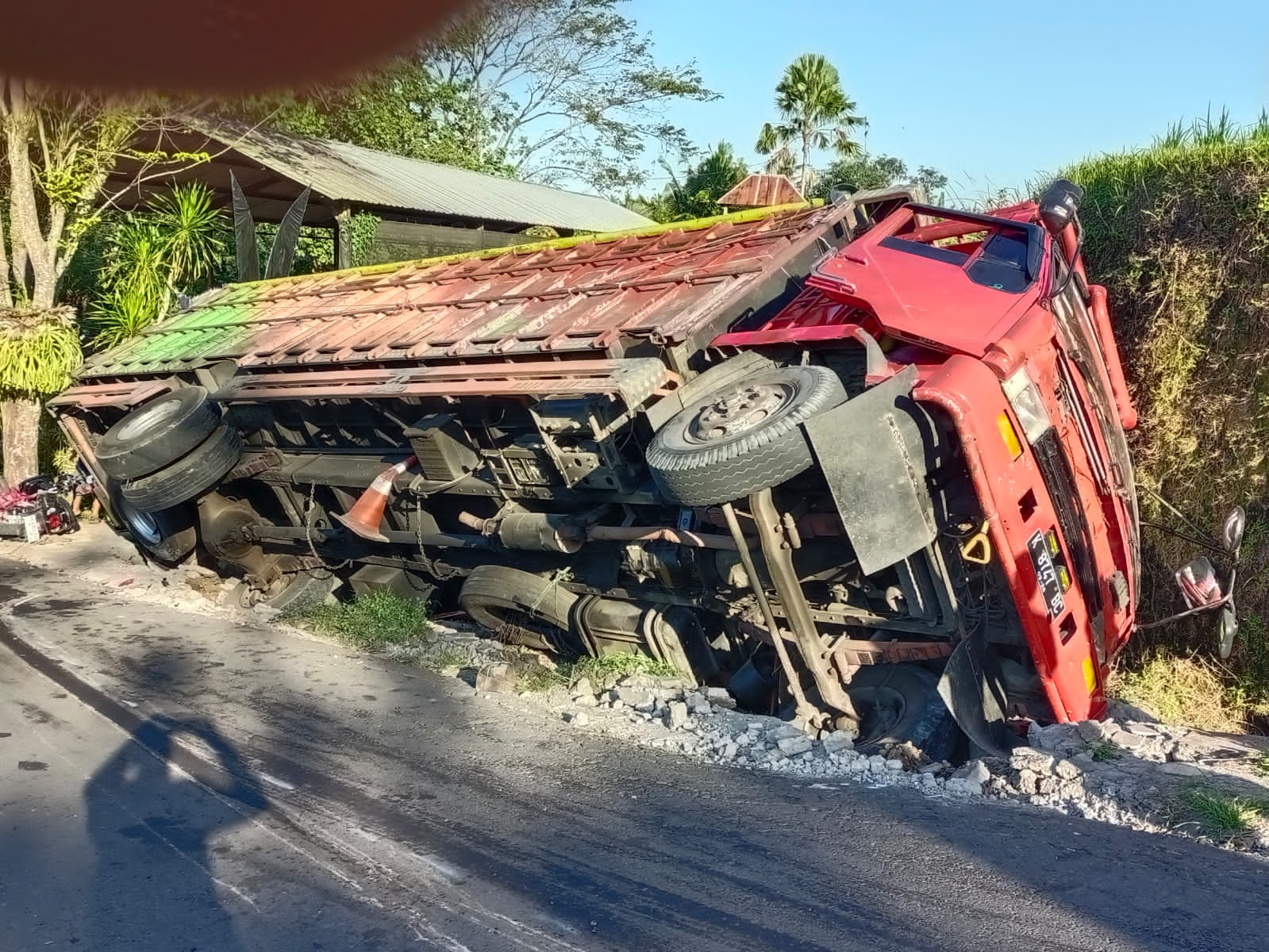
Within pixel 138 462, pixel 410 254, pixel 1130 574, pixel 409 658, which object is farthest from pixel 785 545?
pixel 410 254

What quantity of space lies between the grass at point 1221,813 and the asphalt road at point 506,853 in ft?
0.47

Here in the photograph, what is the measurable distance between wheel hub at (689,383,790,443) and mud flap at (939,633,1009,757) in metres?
1.32

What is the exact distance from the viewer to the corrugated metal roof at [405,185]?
15.0 metres

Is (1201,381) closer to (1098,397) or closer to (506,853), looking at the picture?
(1098,397)

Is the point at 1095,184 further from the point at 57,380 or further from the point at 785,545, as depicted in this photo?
the point at 57,380

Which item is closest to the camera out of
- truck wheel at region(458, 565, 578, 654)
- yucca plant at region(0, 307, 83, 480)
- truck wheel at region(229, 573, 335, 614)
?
truck wheel at region(458, 565, 578, 654)

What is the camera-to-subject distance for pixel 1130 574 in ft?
18.5

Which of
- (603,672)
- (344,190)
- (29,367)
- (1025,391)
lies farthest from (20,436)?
(1025,391)

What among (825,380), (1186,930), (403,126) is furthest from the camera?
(403,126)

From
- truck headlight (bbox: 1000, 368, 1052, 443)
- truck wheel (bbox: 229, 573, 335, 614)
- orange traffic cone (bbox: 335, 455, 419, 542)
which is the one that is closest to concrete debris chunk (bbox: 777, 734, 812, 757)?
truck headlight (bbox: 1000, 368, 1052, 443)

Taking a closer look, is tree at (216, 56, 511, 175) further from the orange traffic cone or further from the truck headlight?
the truck headlight

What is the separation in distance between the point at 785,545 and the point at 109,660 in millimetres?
4285

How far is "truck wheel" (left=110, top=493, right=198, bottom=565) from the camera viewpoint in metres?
8.93

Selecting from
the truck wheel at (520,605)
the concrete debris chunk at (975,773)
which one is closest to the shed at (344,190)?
the truck wheel at (520,605)
